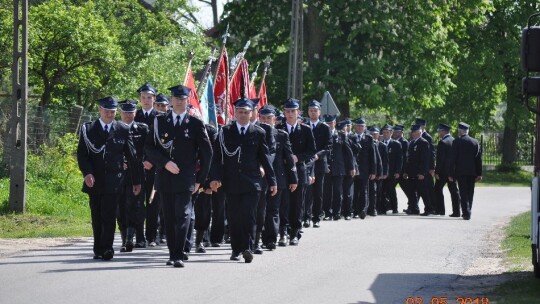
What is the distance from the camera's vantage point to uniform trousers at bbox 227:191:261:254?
14.7m

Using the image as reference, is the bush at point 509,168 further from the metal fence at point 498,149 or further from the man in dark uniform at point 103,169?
the man in dark uniform at point 103,169

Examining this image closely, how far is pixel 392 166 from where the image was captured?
89.8ft

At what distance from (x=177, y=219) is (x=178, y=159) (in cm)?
69

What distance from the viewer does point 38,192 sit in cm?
2467

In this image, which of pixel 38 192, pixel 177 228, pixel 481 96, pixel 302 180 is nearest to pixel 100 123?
pixel 177 228

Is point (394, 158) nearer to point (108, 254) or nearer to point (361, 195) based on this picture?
point (361, 195)

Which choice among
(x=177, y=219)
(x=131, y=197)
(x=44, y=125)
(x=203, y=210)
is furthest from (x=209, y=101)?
(x=44, y=125)

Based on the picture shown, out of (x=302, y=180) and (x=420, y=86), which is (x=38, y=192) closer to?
(x=302, y=180)

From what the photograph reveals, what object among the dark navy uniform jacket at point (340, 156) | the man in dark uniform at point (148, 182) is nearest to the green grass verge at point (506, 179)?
the dark navy uniform jacket at point (340, 156)

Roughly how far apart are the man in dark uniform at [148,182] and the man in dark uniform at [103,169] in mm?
1717

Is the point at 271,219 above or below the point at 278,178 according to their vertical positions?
below

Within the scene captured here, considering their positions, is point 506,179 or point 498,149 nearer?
point 506,179

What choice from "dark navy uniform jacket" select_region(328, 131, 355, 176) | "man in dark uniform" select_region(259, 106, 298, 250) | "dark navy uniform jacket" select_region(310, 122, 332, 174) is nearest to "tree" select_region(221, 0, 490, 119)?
"dark navy uniform jacket" select_region(328, 131, 355, 176)

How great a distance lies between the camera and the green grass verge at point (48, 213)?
64.8 ft
